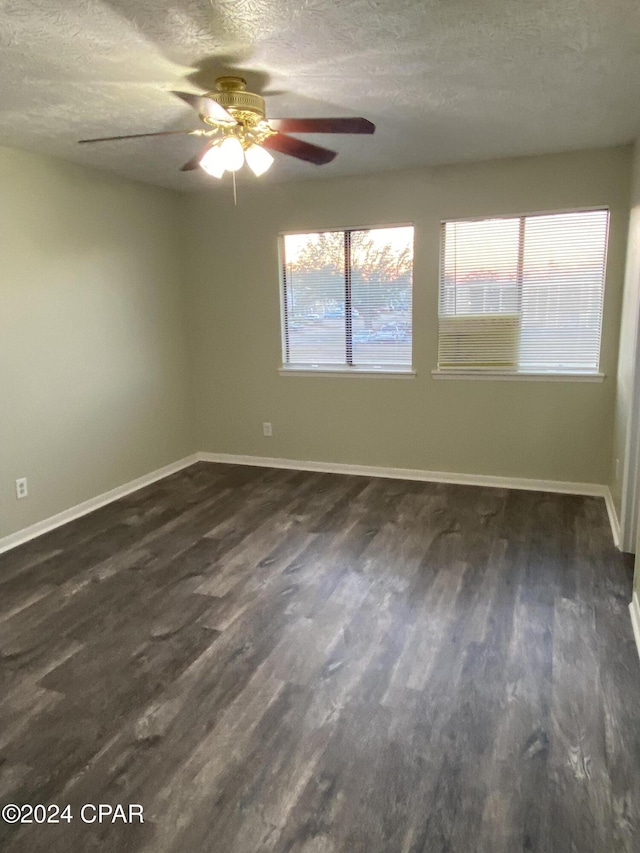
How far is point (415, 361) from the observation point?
4.65 metres

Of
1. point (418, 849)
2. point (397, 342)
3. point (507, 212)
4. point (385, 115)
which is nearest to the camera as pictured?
point (418, 849)

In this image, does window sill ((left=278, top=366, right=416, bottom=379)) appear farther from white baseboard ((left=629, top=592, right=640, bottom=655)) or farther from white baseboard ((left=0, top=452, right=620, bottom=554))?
white baseboard ((left=629, top=592, right=640, bottom=655))

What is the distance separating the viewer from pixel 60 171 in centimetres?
385

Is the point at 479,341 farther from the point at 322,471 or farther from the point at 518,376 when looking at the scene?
the point at 322,471

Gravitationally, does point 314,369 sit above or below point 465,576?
above

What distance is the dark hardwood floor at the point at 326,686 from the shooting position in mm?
1697

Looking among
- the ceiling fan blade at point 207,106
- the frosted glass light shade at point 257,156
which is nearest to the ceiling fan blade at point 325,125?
the frosted glass light shade at point 257,156

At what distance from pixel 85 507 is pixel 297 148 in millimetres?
2895

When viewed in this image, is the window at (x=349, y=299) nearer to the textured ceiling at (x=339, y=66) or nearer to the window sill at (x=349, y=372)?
the window sill at (x=349, y=372)

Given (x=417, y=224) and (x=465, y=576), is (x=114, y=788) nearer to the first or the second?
(x=465, y=576)

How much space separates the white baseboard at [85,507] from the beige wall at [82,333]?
48 millimetres

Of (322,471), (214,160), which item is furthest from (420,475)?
(214,160)

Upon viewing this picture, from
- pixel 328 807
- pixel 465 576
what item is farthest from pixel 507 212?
pixel 328 807

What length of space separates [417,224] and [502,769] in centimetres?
370
